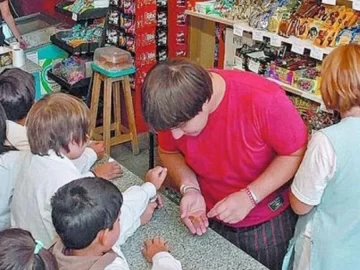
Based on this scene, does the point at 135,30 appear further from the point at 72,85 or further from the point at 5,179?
the point at 5,179

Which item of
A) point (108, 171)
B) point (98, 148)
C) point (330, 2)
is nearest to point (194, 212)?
point (108, 171)

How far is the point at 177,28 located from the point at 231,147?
267 cm

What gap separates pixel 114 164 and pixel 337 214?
2.94 feet

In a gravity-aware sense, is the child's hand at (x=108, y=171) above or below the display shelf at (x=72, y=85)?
above

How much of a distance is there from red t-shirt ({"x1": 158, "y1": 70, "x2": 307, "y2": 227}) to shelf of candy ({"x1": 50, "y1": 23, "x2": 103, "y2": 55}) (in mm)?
2570

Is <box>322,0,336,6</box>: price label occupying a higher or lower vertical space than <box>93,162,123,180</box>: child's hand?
higher

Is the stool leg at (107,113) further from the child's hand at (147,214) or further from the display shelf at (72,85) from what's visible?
the child's hand at (147,214)

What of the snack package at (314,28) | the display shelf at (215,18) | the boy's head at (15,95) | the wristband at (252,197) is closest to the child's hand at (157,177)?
the wristband at (252,197)

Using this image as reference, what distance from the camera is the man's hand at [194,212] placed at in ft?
6.16

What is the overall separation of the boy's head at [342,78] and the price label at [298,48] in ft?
4.57

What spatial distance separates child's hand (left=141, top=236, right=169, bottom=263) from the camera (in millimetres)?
1754

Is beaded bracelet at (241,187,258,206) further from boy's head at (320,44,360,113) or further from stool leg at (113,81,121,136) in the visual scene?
stool leg at (113,81,121,136)

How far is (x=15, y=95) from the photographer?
224 centimetres

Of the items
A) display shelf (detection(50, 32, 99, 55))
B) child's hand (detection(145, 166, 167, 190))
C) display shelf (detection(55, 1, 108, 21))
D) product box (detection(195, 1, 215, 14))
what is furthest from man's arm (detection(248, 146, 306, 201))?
display shelf (detection(55, 1, 108, 21))
